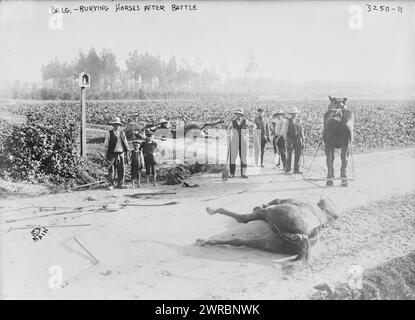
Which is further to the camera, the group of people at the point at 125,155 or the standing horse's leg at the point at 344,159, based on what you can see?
the standing horse's leg at the point at 344,159

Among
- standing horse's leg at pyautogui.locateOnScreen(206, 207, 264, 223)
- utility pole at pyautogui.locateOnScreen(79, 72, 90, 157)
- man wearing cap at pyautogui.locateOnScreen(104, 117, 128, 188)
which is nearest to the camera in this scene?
standing horse's leg at pyautogui.locateOnScreen(206, 207, 264, 223)

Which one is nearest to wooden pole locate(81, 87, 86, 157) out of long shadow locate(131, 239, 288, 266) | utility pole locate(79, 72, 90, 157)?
utility pole locate(79, 72, 90, 157)

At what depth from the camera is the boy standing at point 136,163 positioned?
7.10 metres

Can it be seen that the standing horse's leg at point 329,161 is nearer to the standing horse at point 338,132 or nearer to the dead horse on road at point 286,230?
the standing horse at point 338,132

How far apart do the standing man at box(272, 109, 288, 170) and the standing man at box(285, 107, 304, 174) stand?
0.09 metres

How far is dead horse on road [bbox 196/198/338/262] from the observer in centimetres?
573

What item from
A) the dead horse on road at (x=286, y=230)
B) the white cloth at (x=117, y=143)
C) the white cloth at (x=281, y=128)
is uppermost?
the white cloth at (x=281, y=128)

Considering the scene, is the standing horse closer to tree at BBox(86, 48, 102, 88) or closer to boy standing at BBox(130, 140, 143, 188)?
boy standing at BBox(130, 140, 143, 188)

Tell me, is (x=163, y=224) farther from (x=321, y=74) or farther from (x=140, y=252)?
(x=321, y=74)

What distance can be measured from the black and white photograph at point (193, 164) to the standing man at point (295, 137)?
2cm

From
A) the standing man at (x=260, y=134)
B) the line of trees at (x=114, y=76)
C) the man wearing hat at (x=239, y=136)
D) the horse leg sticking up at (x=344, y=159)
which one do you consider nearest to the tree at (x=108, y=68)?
the line of trees at (x=114, y=76)

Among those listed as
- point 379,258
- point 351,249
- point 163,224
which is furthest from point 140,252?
point 379,258

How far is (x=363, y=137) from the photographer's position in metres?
7.99

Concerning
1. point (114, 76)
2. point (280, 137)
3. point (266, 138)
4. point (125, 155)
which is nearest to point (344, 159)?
point (280, 137)
